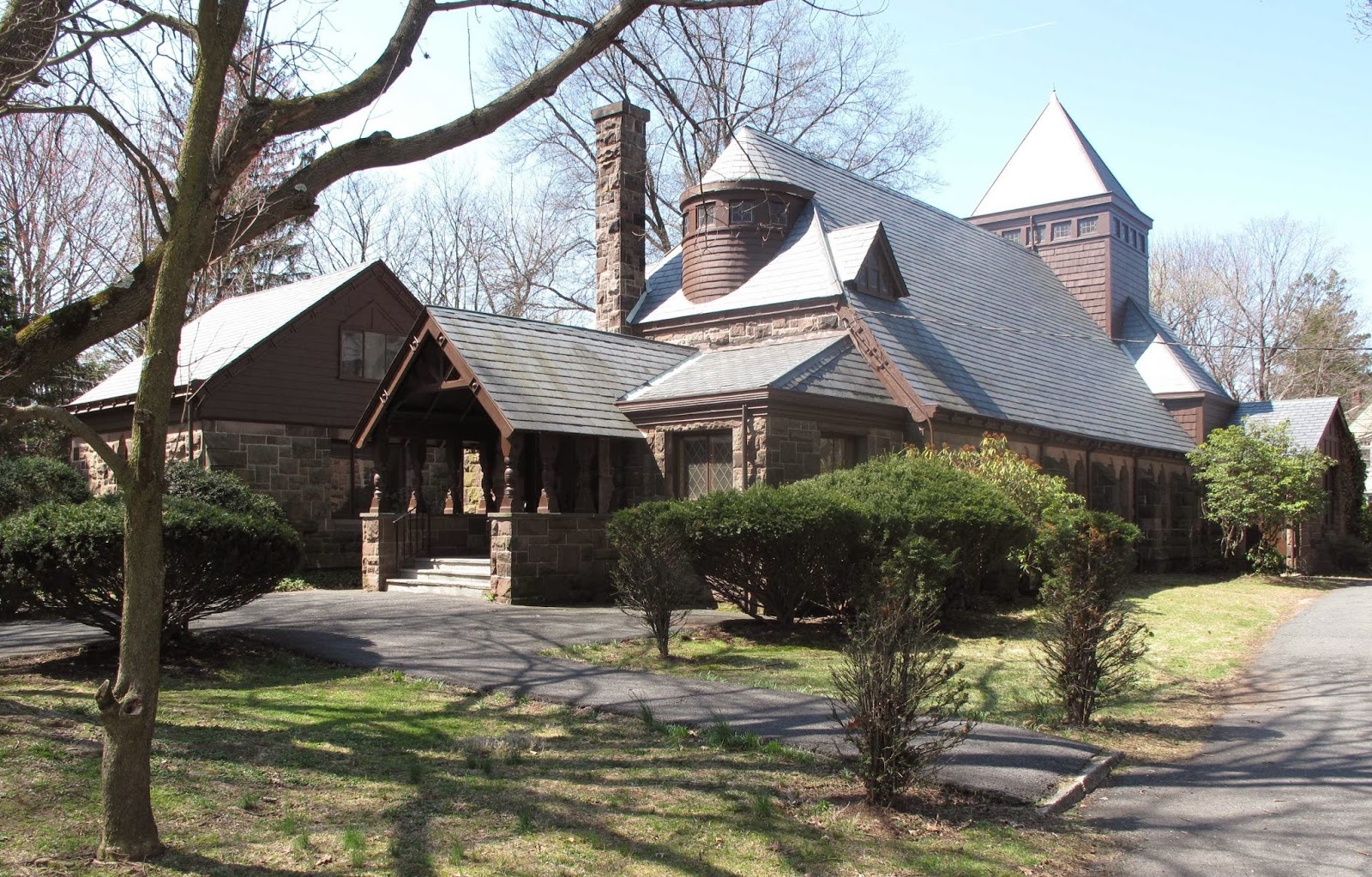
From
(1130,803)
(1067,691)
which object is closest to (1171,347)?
(1067,691)

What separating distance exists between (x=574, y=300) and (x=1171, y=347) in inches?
761

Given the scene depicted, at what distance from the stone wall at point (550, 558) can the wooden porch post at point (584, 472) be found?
66cm

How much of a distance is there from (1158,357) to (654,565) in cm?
2591

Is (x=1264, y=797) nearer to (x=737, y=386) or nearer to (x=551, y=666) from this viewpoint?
(x=551, y=666)

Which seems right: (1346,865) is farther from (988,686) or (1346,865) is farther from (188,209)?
(188,209)

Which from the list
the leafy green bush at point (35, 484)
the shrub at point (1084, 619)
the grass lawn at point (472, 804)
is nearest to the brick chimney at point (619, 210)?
the leafy green bush at point (35, 484)

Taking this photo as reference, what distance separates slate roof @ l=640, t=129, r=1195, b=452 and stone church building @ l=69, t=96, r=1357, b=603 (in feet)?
0.25

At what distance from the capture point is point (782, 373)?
56.2 ft

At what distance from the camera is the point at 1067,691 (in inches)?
337

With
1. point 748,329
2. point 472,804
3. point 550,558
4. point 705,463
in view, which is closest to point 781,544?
point 550,558

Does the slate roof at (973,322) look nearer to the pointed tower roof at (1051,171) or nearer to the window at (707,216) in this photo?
the window at (707,216)

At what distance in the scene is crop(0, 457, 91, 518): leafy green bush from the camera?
70.1ft

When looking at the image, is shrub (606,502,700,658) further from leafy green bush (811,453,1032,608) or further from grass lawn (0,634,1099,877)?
grass lawn (0,634,1099,877)

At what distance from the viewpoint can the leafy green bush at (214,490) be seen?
19.2 metres
